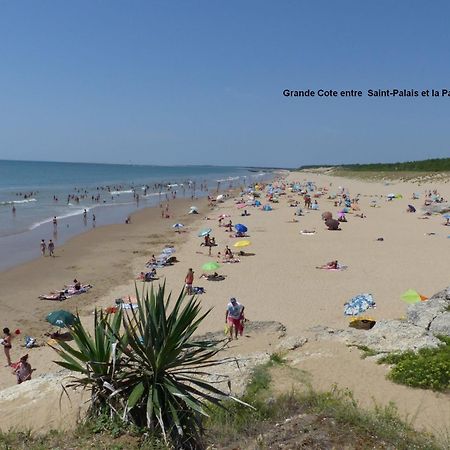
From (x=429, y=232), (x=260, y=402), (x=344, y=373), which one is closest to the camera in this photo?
(x=260, y=402)

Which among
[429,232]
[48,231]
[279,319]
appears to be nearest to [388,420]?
[279,319]

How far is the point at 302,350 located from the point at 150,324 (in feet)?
15.5

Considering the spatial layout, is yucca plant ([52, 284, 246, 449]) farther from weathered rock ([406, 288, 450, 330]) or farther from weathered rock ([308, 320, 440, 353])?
weathered rock ([406, 288, 450, 330])

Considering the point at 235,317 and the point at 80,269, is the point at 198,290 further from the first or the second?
the point at 80,269

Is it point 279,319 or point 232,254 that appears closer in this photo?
point 279,319

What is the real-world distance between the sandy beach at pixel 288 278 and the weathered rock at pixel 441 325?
76.0 inches

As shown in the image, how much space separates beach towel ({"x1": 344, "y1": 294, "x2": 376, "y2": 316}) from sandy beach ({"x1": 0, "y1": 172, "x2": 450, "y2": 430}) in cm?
25

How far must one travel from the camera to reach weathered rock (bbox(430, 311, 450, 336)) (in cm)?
928

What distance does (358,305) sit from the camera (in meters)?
13.4

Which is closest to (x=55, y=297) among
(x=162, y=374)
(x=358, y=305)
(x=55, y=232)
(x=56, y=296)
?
(x=56, y=296)

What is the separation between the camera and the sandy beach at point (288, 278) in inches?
318

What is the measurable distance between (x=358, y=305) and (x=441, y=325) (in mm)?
4014

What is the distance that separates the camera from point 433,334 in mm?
9211

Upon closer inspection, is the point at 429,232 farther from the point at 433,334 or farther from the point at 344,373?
the point at 344,373
